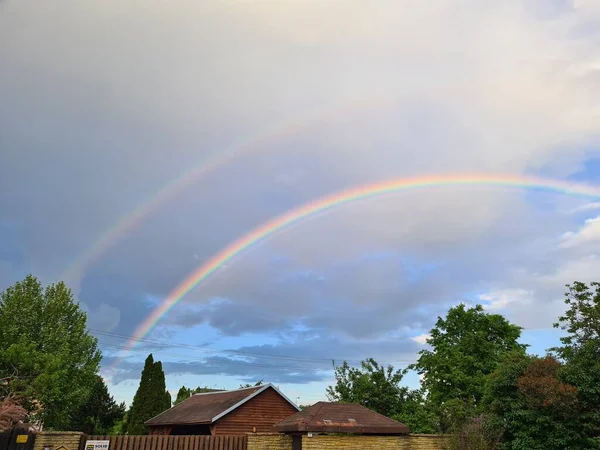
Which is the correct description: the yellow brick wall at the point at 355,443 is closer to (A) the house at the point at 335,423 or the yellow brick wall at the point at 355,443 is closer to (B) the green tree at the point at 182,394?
(A) the house at the point at 335,423

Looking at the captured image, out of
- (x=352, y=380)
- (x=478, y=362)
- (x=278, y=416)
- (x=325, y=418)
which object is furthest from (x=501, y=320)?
(x=325, y=418)

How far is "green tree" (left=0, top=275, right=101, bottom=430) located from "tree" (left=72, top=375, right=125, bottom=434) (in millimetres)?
8569

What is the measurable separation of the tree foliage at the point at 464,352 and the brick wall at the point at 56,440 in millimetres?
25672

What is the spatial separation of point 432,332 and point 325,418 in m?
24.7

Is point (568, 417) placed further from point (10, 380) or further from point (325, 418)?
point (10, 380)

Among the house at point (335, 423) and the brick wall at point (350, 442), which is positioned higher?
the house at point (335, 423)

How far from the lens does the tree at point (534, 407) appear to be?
49.1 feet

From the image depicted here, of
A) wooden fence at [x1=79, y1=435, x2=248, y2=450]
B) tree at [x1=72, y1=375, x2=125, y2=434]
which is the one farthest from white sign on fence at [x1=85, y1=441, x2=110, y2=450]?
tree at [x1=72, y1=375, x2=125, y2=434]

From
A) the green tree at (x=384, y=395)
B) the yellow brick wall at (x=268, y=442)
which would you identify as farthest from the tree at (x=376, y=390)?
the yellow brick wall at (x=268, y=442)

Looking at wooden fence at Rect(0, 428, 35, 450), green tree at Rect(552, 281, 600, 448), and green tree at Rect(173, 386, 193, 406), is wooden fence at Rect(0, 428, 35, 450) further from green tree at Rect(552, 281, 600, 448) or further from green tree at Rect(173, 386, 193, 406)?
green tree at Rect(173, 386, 193, 406)

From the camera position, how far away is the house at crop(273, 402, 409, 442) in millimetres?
16391

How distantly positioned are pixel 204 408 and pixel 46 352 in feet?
33.3

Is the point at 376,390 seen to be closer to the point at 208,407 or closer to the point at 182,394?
the point at 208,407

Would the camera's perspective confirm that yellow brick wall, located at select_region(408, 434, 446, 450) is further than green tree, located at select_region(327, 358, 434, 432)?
No
